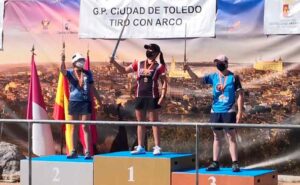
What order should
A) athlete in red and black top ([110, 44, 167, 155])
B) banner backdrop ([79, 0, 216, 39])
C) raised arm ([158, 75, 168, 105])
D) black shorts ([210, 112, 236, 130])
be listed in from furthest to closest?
banner backdrop ([79, 0, 216, 39]) → athlete in red and black top ([110, 44, 167, 155]) → raised arm ([158, 75, 168, 105]) → black shorts ([210, 112, 236, 130])

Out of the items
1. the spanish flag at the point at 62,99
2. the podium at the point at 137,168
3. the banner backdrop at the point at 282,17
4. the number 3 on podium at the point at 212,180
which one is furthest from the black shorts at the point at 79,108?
the banner backdrop at the point at 282,17

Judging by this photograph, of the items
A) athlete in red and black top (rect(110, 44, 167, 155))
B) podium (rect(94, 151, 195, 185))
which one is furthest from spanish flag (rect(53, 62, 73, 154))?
podium (rect(94, 151, 195, 185))

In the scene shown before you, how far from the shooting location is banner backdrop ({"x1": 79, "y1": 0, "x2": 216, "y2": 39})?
12977 millimetres

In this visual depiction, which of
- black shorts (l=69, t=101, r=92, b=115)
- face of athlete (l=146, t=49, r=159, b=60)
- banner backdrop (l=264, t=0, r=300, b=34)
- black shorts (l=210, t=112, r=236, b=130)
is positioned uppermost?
banner backdrop (l=264, t=0, r=300, b=34)

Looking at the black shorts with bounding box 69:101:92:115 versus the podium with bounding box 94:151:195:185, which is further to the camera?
the black shorts with bounding box 69:101:92:115

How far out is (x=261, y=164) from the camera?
12750mm

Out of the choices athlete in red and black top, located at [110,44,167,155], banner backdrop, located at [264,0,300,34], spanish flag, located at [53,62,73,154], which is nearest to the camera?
athlete in red and black top, located at [110,44,167,155]

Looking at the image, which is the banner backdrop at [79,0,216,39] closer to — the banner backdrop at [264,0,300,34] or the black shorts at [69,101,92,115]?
the banner backdrop at [264,0,300,34]

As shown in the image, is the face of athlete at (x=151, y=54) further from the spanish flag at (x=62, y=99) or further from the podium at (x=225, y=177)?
the spanish flag at (x=62, y=99)

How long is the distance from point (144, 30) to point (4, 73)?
2.88m

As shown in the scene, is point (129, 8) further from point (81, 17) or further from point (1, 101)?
point (1, 101)

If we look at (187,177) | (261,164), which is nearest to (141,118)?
(187,177)

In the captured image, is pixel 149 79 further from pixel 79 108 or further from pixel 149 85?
pixel 79 108

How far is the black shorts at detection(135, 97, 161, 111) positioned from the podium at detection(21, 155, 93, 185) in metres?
1.14
